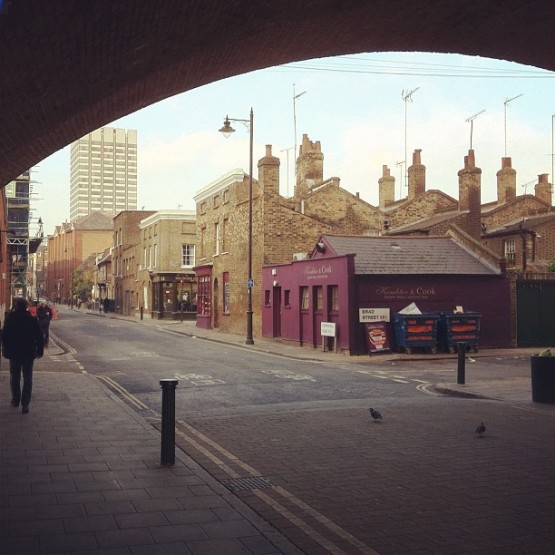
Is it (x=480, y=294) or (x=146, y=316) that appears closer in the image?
(x=480, y=294)

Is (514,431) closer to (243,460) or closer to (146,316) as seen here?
(243,460)

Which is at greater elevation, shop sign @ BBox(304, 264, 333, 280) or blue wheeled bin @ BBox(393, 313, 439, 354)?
shop sign @ BBox(304, 264, 333, 280)

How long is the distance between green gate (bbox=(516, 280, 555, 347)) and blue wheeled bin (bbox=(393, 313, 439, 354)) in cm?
481

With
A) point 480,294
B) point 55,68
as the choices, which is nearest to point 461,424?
point 55,68

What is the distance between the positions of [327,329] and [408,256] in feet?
14.1

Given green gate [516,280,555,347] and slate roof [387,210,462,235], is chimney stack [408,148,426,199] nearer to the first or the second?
slate roof [387,210,462,235]

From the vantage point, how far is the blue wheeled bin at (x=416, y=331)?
22.9 meters

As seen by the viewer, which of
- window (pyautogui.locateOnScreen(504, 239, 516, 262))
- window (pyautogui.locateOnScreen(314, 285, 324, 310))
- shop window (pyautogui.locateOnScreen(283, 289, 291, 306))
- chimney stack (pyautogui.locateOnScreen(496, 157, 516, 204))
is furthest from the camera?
chimney stack (pyautogui.locateOnScreen(496, 157, 516, 204))

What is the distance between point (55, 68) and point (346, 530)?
15.7 ft

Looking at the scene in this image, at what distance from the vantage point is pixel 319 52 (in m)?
8.24

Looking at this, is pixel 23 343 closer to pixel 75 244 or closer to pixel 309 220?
pixel 309 220

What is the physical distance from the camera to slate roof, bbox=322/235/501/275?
24.4 meters

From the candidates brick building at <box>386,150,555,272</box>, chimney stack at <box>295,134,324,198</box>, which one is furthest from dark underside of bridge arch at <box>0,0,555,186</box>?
chimney stack at <box>295,134,324,198</box>

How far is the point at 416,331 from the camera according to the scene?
75.3 ft
